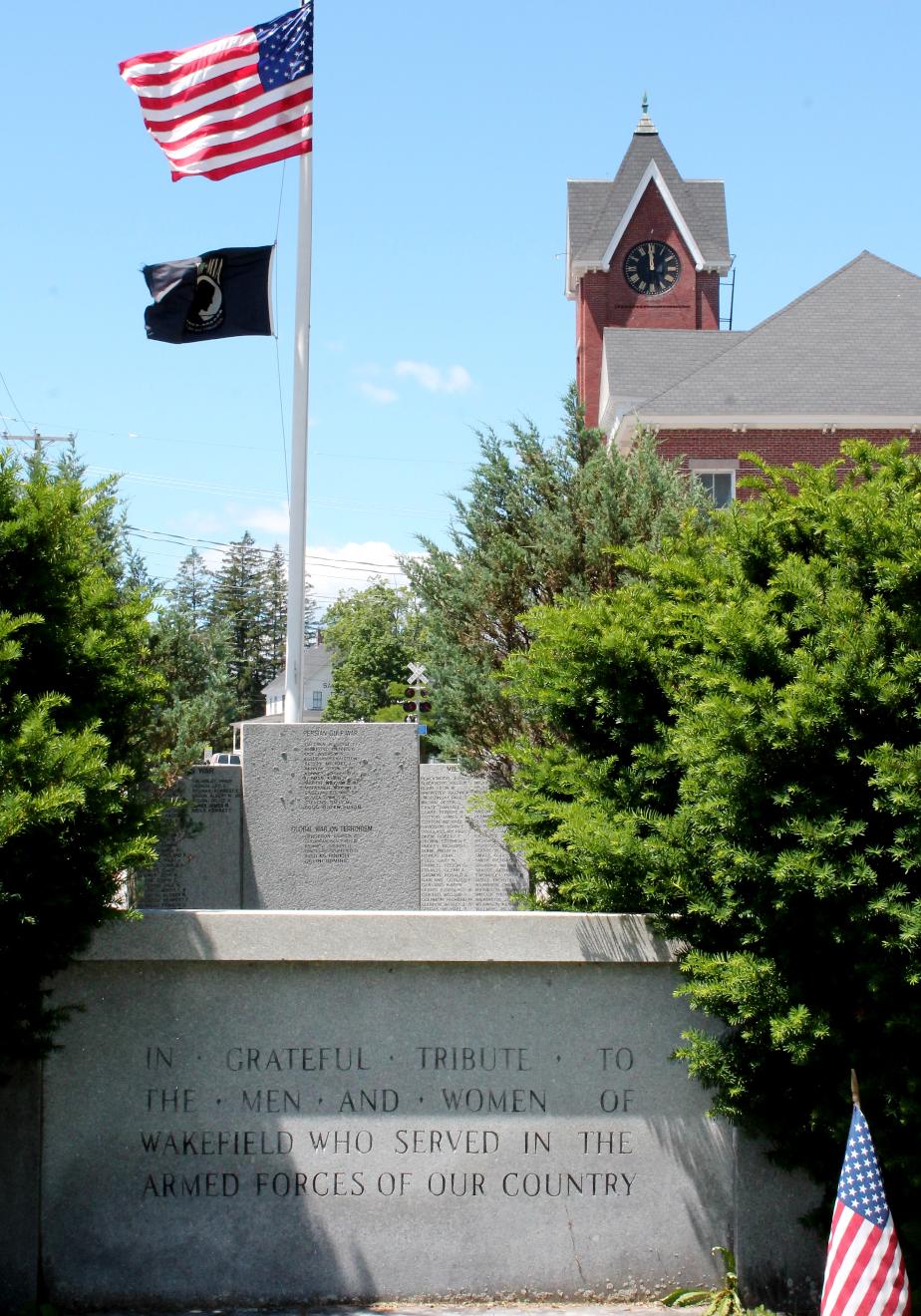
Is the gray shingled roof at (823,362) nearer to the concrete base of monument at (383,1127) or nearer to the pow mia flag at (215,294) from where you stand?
the pow mia flag at (215,294)

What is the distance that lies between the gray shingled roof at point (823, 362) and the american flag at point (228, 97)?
19.7 m

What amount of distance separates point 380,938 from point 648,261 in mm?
45621

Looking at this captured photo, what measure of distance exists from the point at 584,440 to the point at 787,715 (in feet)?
24.6

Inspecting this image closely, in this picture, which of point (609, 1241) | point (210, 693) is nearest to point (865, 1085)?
point (609, 1241)

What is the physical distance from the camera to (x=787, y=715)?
4.96m

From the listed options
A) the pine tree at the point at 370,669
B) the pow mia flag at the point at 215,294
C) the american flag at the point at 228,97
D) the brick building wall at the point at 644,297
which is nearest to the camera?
the american flag at the point at 228,97

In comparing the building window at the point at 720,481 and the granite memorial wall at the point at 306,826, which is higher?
the building window at the point at 720,481

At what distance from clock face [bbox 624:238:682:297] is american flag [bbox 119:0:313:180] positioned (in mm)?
38453

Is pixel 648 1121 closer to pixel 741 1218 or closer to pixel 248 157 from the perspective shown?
pixel 741 1218

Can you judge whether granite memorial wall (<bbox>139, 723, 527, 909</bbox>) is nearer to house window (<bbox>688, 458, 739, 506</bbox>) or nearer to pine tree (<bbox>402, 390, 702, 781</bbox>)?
pine tree (<bbox>402, 390, 702, 781</bbox>)

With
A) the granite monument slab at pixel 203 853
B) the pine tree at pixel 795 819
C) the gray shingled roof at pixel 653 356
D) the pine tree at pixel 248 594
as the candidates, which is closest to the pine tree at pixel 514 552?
the granite monument slab at pixel 203 853

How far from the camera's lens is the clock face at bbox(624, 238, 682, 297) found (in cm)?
4809

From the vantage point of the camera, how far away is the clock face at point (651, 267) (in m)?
48.1

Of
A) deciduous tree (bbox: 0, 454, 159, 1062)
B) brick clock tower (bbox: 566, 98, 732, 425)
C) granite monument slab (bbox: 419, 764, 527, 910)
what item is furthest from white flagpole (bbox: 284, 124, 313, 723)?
brick clock tower (bbox: 566, 98, 732, 425)
